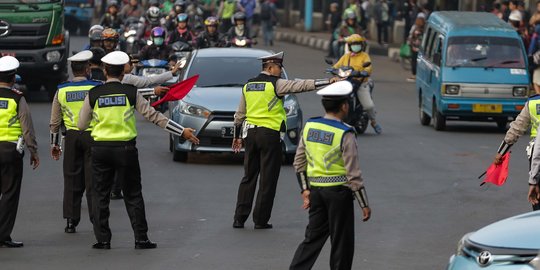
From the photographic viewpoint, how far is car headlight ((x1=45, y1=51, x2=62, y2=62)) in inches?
1098

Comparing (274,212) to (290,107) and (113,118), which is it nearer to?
(113,118)

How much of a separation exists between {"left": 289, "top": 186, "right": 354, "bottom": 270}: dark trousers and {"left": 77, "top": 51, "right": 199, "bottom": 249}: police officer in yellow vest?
2.38m

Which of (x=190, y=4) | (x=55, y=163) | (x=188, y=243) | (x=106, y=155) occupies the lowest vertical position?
(x=190, y=4)

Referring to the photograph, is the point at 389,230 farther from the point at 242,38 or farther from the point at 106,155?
the point at 242,38

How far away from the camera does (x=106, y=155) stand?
42.0 feet

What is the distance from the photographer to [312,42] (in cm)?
5078

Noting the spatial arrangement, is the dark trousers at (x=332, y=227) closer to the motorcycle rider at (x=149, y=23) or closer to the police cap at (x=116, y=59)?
the police cap at (x=116, y=59)

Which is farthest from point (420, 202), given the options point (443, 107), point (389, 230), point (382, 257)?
point (443, 107)

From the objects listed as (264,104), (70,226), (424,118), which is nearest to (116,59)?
(70,226)

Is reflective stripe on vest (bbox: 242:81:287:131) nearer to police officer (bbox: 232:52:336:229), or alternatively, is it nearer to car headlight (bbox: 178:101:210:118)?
police officer (bbox: 232:52:336:229)

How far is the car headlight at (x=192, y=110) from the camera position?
64.2 feet

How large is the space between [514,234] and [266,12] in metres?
39.5

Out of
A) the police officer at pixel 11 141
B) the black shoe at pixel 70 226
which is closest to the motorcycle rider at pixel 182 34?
the black shoe at pixel 70 226

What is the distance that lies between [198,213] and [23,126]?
272cm
